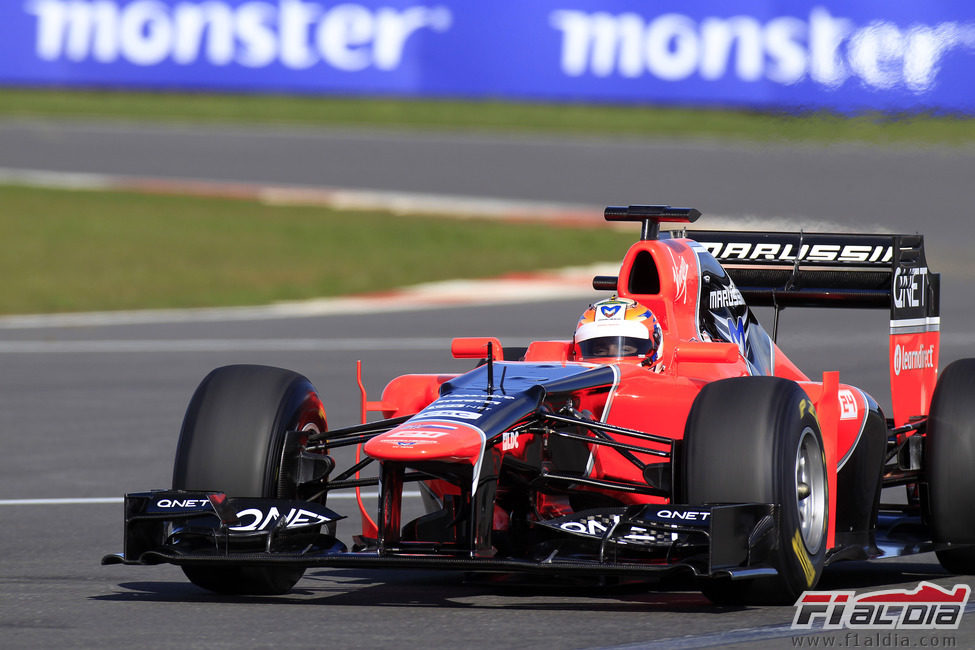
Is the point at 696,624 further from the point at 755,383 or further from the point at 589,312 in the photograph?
the point at 589,312

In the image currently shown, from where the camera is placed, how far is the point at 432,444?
6.82 meters

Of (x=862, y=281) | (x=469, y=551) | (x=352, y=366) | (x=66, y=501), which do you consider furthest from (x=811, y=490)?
(x=352, y=366)

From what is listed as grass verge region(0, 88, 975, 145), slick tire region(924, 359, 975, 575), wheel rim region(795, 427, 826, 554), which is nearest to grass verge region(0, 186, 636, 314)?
grass verge region(0, 88, 975, 145)

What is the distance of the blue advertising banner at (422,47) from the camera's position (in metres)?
33.9

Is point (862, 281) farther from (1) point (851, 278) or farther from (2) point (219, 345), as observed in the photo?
(2) point (219, 345)

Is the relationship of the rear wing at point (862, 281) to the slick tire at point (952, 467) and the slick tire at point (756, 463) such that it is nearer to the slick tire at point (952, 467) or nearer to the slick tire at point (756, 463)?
the slick tire at point (952, 467)

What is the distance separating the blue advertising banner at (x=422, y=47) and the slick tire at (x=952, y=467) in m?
23.2

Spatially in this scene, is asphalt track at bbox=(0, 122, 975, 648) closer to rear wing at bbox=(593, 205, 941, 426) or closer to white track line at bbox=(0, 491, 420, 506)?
white track line at bbox=(0, 491, 420, 506)

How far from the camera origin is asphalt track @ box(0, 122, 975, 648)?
689 cm

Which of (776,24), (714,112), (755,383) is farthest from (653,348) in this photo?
(714,112)

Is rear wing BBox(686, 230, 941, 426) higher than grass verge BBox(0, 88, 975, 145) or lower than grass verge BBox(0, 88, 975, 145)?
lower

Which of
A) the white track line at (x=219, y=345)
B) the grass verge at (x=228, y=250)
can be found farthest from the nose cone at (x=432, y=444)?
the grass verge at (x=228, y=250)

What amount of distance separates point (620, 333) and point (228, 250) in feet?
65.8

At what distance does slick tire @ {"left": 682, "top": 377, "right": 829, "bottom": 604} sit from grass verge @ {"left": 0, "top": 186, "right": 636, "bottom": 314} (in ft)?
53.6
